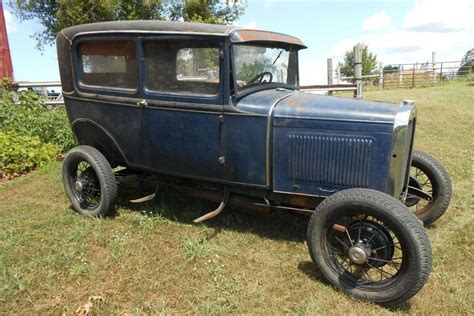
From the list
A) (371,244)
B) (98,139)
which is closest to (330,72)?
(98,139)

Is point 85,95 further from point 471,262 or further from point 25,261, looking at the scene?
point 471,262

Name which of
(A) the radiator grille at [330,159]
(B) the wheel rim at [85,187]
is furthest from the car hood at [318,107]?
(B) the wheel rim at [85,187]

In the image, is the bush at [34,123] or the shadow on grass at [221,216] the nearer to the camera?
the shadow on grass at [221,216]

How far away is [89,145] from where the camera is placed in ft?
14.6

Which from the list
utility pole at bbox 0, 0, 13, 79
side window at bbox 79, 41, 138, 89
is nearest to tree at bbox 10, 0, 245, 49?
utility pole at bbox 0, 0, 13, 79

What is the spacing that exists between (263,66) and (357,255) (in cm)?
196

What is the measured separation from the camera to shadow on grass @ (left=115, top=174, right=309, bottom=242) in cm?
387

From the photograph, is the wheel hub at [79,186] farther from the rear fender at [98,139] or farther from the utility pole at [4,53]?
the utility pole at [4,53]

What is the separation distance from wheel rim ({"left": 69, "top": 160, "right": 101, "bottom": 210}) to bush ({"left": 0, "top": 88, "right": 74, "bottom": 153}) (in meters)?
2.71

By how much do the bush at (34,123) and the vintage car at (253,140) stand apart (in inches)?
107

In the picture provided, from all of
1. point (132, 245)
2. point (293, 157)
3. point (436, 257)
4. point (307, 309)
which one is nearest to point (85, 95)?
point (132, 245)

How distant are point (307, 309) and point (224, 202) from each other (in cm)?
131

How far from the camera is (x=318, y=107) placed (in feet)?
10.7

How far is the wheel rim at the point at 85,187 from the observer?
4227mm
